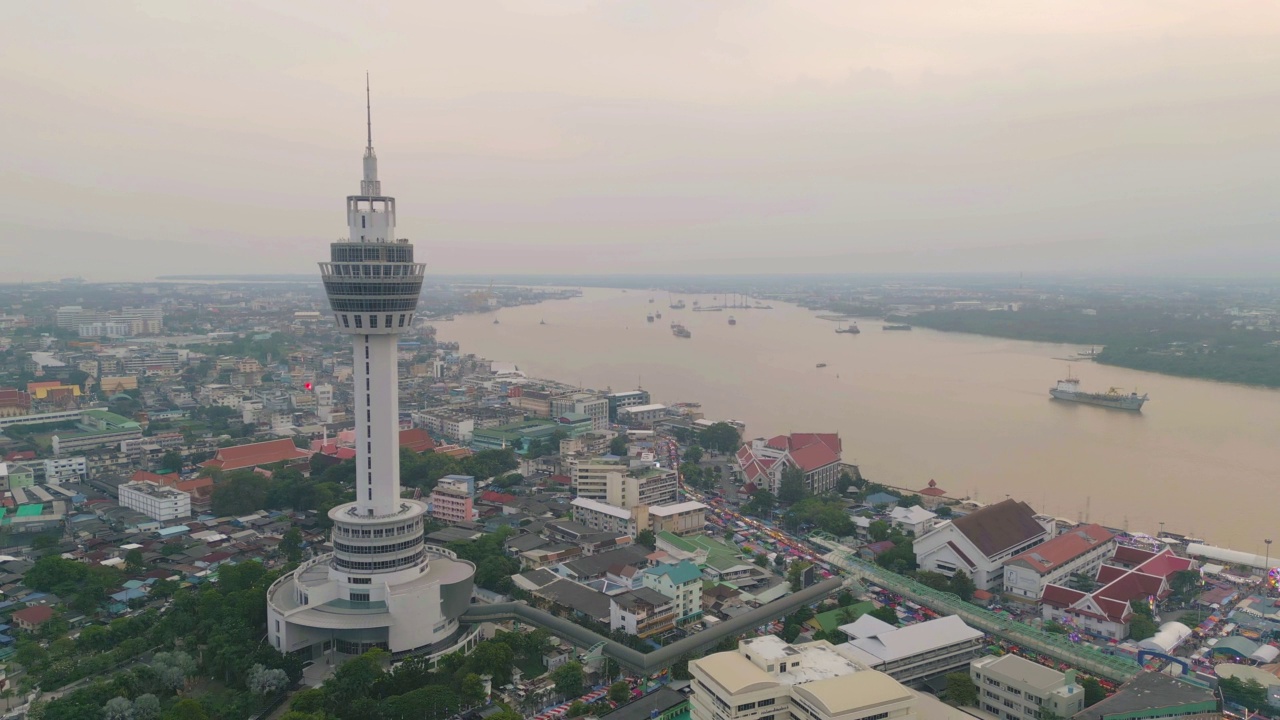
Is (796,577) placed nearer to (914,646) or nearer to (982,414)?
(914,646)

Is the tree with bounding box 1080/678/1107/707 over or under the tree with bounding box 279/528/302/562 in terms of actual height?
over

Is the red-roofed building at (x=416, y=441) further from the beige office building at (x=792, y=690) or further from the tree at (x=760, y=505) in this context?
the beige office building at (x=792, y=690)

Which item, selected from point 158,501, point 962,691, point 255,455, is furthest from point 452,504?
point 962,691

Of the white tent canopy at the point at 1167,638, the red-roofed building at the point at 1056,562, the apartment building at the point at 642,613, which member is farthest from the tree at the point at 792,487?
the white tent canopy at the point at 1167,638

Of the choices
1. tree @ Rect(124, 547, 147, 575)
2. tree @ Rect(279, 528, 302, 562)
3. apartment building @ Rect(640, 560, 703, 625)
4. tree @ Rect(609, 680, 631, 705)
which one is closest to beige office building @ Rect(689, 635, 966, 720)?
tree @ Rect(609, 680, 631, 705)

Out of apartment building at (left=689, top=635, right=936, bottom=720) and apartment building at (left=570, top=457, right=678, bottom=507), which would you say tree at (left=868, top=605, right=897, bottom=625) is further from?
apartment building at (left=570, top=457, right=678, bottom=507)

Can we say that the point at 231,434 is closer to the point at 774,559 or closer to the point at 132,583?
the point at 132,583
